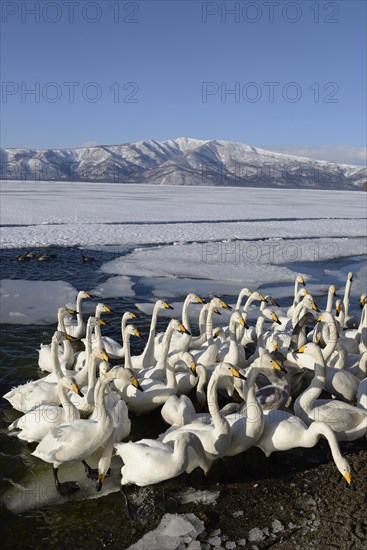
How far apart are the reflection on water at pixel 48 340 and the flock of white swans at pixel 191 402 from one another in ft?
0.65

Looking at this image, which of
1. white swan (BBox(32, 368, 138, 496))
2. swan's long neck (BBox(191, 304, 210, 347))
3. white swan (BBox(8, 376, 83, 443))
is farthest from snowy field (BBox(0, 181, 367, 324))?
white swan (BBox(32, 368, 138, 496))

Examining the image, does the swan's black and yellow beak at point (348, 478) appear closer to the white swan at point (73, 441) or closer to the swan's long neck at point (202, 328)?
the white swan at point (73, 441)

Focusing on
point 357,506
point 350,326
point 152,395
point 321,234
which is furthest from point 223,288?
point 321,234

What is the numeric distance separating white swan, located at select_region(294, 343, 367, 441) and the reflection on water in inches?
87.4

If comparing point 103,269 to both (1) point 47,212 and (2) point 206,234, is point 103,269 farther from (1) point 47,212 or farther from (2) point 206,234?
(1) point 47,212

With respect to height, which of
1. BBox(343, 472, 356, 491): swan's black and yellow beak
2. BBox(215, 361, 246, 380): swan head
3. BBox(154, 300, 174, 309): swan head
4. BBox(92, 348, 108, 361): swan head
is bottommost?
BBox(343, 472, 356, 491): swan's black and yellow beak

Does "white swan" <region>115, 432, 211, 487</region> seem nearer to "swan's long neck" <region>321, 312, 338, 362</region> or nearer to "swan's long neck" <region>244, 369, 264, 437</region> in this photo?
"swan's long neck" <region>244, 369, 264, 437</region>

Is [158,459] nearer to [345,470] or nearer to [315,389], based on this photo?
[345,470]

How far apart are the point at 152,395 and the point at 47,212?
104 ft

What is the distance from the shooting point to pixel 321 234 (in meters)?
29.7

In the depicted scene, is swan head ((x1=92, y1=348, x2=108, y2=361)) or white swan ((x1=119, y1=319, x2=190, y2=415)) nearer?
swan head ((x1=92, y1=348, x2=108, y2=361))

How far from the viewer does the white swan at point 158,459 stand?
5.64m

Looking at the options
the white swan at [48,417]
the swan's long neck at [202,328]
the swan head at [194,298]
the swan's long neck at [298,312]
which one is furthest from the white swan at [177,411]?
the swan's long neck at [298,312]

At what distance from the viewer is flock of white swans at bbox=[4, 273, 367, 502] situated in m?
6.04
